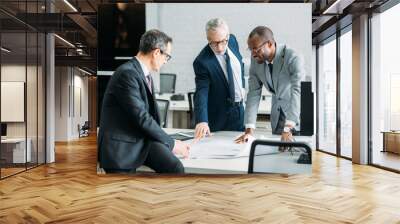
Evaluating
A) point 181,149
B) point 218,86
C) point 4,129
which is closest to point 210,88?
point 218,86

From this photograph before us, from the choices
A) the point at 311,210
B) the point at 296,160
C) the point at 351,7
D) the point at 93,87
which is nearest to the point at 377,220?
the point at 311,210

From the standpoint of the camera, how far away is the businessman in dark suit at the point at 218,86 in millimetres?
5793

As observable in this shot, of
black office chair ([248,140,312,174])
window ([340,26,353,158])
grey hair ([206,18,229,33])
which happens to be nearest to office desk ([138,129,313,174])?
black office chair ([248,140,312,174])

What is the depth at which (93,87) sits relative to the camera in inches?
823

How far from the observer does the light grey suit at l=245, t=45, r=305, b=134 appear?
A: 19.3 feet

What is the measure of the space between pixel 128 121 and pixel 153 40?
131 cm

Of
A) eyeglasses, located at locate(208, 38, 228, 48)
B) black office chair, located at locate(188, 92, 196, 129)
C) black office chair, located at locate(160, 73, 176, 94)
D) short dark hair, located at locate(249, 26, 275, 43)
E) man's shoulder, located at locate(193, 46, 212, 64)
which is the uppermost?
short dark hair, located at locate(249, 26, 275, 43)

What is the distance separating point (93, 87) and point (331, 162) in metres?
15.4

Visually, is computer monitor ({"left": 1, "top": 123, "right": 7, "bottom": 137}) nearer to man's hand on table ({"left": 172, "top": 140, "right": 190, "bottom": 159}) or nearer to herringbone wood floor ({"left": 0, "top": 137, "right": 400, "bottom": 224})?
herringbone wood floor ({"left": 0, "top": 137, "right": 400, "bottom": 224})

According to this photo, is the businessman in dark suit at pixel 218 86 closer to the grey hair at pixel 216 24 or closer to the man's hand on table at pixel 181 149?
the grey hair at pixel 216 24

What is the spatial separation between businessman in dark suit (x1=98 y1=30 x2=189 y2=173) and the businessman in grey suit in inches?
51.7

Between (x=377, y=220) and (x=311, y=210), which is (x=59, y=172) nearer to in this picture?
(x=311, y=210)

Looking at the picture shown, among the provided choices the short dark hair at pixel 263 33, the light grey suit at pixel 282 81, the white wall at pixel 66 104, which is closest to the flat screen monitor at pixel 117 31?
the short dark hair at pixel 263 33

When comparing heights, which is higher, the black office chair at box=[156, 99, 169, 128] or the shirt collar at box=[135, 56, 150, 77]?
the shirt collar at box=[135, 56, 150, 77]
